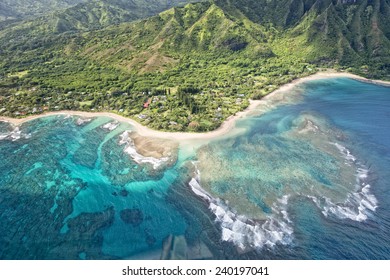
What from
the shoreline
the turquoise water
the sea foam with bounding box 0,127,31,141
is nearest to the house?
the shoreline

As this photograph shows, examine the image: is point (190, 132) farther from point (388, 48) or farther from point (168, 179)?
point (388, 48)

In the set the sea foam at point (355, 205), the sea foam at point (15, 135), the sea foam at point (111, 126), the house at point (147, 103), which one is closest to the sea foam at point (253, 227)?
the sea foam at point (355, 205)

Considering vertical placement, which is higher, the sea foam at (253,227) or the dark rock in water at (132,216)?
the sea foam at (253,227)

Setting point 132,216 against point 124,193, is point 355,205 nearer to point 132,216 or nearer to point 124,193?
point 132,216

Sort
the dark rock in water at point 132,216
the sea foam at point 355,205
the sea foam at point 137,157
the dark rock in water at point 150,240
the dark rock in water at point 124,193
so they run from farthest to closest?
the sea foam at point 137,157 < the dark rock in water at point 124,193 < the dark rock in water at point 132,216 < the sea foam at point 355,205 < the dark rock in water at point 150,240

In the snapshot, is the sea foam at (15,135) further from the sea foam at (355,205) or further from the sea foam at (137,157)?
the sea foam at (355,205)

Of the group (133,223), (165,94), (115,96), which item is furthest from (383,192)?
(115,96)
